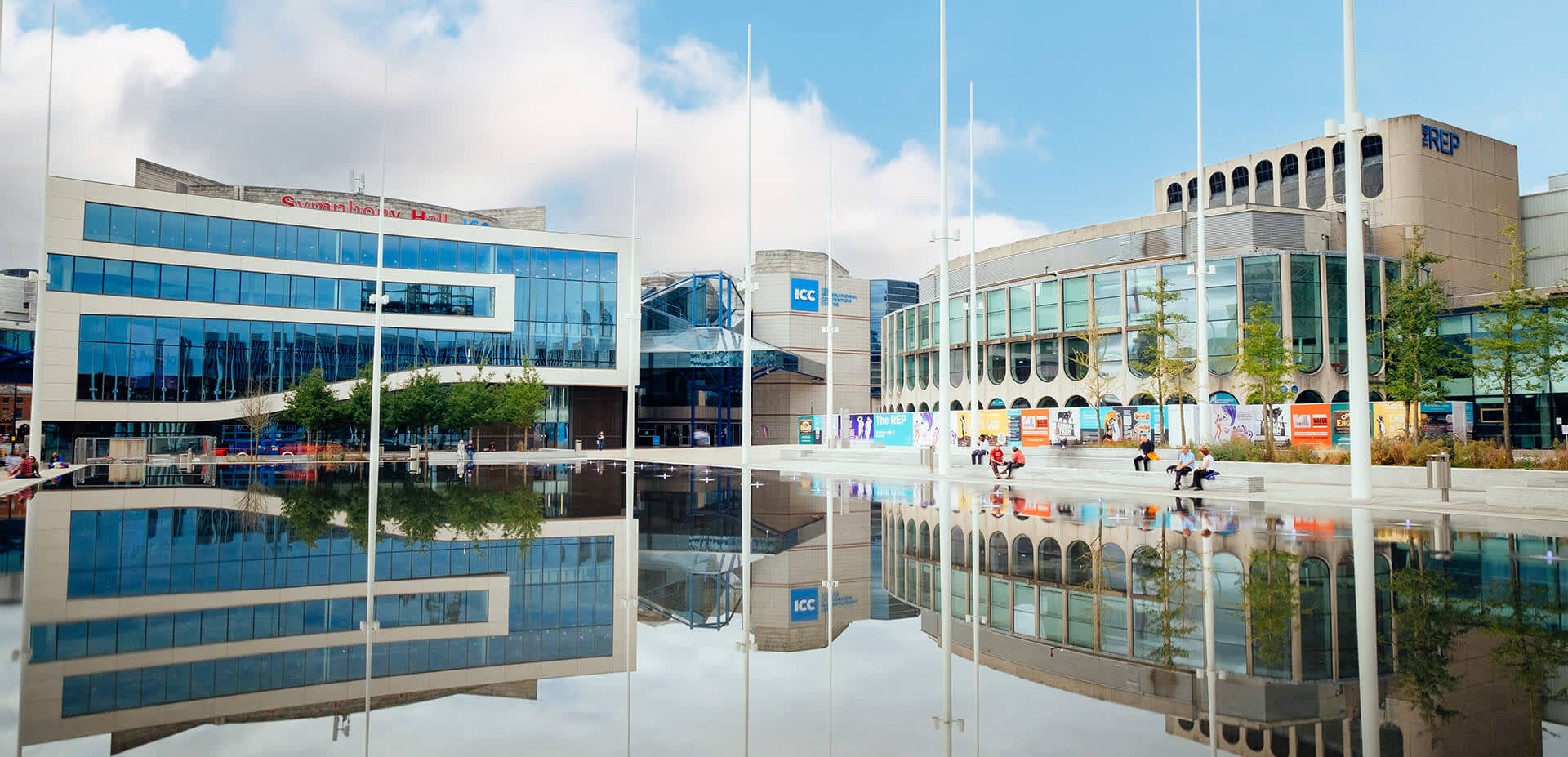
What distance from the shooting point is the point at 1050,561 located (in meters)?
11.9

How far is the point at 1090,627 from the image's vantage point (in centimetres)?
805

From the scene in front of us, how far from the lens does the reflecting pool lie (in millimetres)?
5277

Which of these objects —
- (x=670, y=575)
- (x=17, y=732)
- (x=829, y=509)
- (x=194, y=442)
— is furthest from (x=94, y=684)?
(x=194, y=442)

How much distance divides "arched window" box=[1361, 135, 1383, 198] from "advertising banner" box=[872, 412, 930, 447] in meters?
42.0

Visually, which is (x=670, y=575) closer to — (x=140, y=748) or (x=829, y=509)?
(x=140, y=748)

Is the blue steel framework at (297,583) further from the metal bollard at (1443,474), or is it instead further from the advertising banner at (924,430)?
the advertising banner at (924,430)

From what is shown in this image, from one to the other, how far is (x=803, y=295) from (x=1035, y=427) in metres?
39.3

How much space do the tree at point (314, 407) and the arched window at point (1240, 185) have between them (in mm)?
73019

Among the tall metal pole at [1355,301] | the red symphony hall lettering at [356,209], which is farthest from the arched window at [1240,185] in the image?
the tall metal pole at [1355,301]

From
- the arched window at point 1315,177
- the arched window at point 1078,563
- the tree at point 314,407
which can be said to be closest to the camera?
the arched window at point 1078,563

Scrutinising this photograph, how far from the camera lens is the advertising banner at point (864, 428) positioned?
174 feet

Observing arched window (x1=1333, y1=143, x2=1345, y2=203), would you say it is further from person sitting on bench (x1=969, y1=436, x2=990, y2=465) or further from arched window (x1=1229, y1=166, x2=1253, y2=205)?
person sitting on bench (x1=969, y1=436, x2=990, y2=465)

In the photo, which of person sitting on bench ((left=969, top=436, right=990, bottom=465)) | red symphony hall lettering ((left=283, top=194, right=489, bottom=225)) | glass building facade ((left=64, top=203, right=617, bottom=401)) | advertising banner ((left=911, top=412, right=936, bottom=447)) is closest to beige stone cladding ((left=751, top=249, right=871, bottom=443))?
glass building facade ((left=64, top=203, right=617, bottom=401))

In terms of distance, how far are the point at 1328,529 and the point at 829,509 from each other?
369 inches
